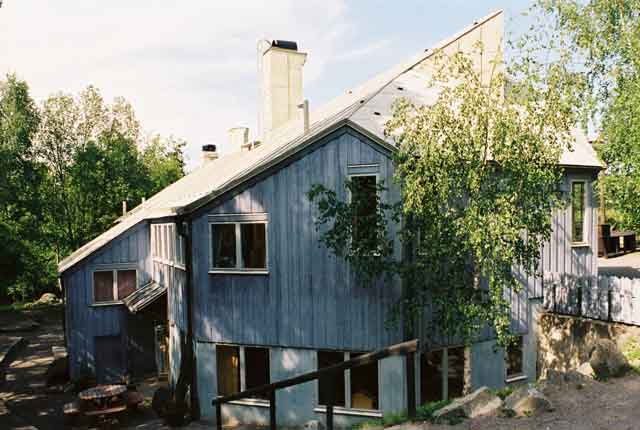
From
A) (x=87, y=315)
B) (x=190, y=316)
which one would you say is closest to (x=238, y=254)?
(x=190, y=316)

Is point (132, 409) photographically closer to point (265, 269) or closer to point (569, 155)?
point (265, 269)

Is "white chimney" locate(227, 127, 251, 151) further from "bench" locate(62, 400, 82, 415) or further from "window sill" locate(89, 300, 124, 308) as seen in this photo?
"bench" locate(62, 400, 82, 415)

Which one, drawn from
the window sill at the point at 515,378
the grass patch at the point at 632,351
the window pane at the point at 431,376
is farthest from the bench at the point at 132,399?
the grass patch at the point at 632,351

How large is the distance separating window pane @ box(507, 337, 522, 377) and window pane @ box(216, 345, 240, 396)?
25.5 feet

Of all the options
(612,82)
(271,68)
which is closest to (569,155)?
(612,82)

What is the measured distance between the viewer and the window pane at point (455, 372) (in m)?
13.1

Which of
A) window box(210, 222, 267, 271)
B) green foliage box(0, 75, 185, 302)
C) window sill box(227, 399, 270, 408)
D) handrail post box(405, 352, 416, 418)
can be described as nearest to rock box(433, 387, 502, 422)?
handrail post box(405, 352, 416, 418)

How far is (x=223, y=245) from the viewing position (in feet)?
46.2

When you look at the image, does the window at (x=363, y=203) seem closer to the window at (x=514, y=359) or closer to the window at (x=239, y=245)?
the window at (x=239, y=245)

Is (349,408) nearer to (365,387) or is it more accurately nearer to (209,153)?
(365,387)

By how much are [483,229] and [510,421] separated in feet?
11.0

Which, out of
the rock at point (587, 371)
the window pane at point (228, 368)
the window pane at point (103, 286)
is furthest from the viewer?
the window pane at point (103, 286)

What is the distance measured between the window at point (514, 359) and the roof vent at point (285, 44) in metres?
14.7

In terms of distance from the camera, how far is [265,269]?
44.4 ft
